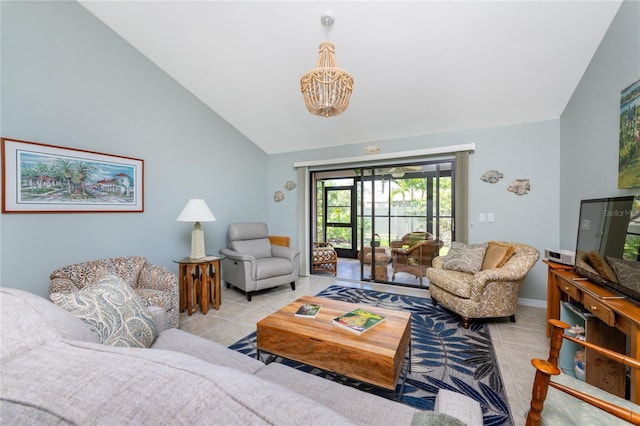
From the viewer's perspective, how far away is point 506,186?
11.2ft

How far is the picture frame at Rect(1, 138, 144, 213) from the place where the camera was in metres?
2.21

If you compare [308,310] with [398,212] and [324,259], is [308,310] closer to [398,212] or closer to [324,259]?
[398,212]

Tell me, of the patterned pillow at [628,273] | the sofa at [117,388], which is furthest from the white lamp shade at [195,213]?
the patterned pillow at [628,273]

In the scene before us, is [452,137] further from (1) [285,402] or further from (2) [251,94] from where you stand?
(1) [285,402]

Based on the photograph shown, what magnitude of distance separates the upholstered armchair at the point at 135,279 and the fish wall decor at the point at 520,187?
410 centimetres

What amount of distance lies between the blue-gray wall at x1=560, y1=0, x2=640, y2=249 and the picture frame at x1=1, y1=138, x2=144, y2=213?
4566mm

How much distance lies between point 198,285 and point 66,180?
1664mm

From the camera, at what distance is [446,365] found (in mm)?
2041

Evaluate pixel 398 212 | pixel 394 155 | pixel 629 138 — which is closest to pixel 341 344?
pixel 629 138

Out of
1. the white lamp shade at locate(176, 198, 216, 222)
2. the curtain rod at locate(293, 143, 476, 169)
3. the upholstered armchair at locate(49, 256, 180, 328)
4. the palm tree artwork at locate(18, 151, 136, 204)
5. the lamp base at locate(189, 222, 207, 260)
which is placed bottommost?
the upholstered armchair at locate(49, 256, 180, 328)

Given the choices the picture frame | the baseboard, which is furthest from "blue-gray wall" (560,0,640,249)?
the picture frame

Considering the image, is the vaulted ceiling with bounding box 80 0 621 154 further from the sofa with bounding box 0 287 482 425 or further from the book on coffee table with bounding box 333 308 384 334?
the sofa with bounding box 0 287 482 425

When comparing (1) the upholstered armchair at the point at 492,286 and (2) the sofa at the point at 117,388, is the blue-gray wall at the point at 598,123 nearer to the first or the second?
(1) the upholstered armchair at the point at 492,286

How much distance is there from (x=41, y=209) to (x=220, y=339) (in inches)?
78.5
